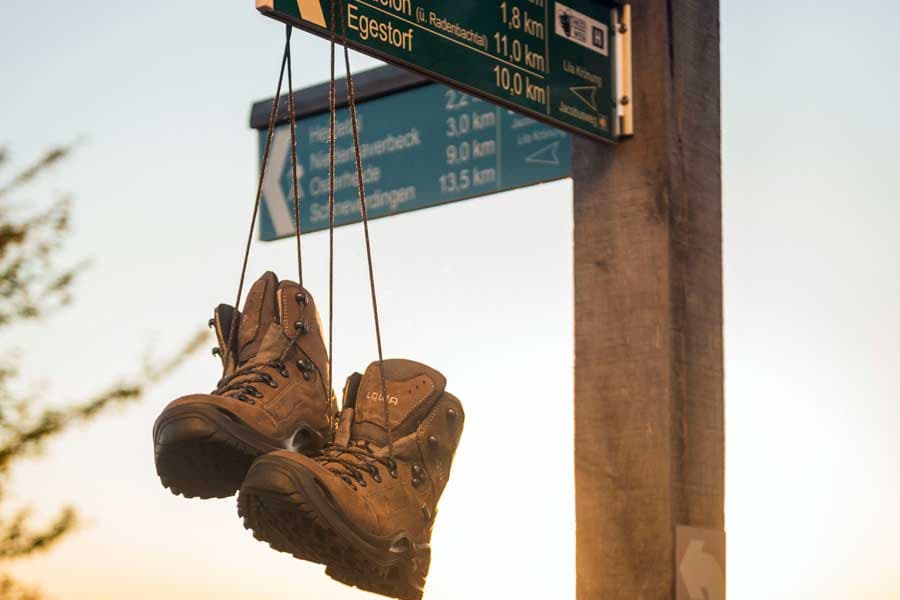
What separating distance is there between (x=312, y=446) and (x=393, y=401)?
202 mm

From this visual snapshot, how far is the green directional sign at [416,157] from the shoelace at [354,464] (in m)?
1.83

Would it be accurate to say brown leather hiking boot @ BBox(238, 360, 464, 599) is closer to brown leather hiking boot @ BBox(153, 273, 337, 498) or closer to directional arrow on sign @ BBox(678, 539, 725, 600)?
brown leather hiking boot @ BBox(153, 273, 337, 498)

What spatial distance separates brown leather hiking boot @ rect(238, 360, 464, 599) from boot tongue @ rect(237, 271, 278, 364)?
24cm

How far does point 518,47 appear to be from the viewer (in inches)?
182

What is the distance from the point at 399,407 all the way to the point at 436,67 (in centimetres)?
109

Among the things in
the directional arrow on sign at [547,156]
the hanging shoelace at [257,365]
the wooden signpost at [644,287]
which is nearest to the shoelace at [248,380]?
the hanging shoelace at [257,365]

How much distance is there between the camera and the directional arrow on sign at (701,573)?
14.8ft

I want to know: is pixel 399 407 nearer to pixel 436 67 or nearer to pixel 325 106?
pixel 436 67

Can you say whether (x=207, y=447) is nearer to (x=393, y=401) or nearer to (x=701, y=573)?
(x=393, y=401)

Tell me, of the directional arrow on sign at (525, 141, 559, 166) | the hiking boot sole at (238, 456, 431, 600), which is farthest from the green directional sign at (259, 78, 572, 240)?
the hiking boot sole at (238, 456, 431, 600)

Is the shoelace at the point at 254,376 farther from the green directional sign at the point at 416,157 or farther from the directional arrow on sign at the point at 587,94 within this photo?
the green directional sign at the point at 416,157

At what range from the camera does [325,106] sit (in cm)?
645

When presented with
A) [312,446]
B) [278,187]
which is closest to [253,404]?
[312,446]

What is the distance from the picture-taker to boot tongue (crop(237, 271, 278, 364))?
11.7 ft
